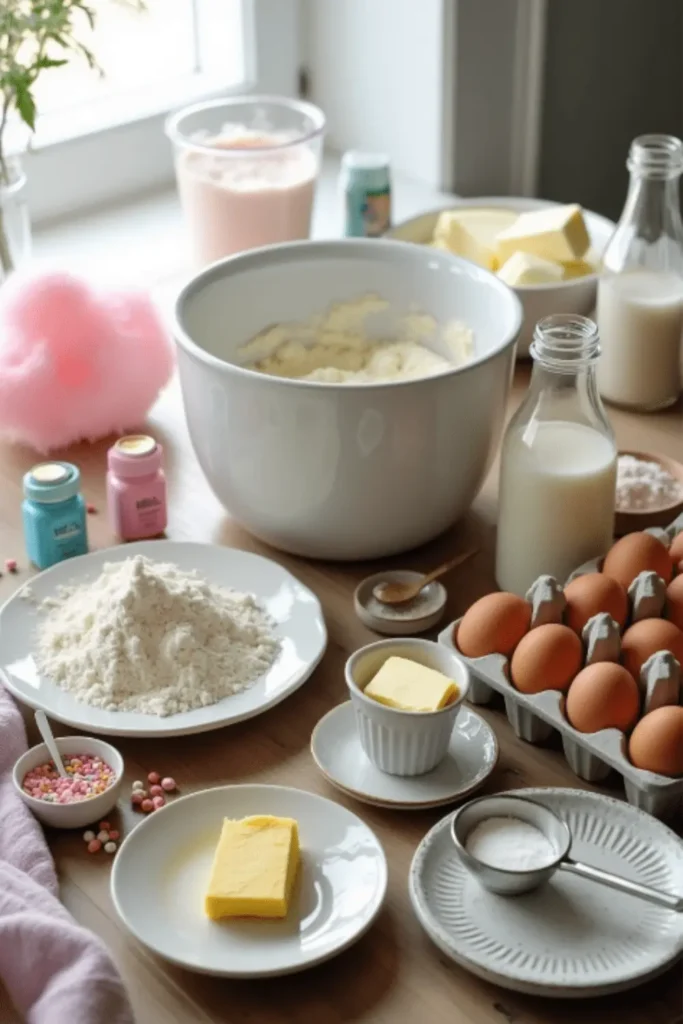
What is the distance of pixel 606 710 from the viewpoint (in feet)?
3.34

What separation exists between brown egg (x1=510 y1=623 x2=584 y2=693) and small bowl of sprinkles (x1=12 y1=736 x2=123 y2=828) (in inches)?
12.0

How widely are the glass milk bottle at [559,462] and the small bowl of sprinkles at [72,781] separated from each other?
1.30 feet

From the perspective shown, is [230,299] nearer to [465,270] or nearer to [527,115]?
[465,270]

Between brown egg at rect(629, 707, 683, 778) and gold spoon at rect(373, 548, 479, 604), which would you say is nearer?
brown egg at rect(629, 707, 683, 778)

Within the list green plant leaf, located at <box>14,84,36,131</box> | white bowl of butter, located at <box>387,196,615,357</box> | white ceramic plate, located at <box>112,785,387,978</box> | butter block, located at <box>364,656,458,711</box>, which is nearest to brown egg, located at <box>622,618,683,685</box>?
butter block, located at <box>364,656,458,711</box>

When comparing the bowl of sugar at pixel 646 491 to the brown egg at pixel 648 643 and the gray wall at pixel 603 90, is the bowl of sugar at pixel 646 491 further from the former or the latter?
the gray wall at pixel 603 90

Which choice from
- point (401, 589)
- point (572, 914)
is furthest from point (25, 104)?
point (572, 914)

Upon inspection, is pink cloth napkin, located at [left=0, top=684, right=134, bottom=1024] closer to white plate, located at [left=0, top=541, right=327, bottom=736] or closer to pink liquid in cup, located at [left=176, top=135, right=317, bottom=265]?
white plate, located at [left=0, top=541, right=327, bottom=736]

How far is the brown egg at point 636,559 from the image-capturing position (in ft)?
3.83

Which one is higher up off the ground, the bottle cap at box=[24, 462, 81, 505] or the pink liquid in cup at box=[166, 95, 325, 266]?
the pink liquid in cup at box=[166, 95, 325, 266]

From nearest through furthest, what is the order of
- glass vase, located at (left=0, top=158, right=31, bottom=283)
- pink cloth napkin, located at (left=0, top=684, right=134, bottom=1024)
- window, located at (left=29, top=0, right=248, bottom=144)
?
pink cloth napkin, located at (left=0, top=684, right=134, bottom=1024) < glass vase, located at (left=0, top=158, right=31, bottom=283) < window, located at (left=29, top=0, right=248, bottom=144)

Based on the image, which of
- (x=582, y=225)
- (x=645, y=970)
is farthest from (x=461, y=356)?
(x=645, y=970)

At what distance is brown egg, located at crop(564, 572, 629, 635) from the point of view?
1113mm

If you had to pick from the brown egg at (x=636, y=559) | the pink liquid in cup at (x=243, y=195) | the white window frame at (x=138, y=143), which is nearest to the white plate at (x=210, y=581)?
the brown egg at (x=636, y=559)
